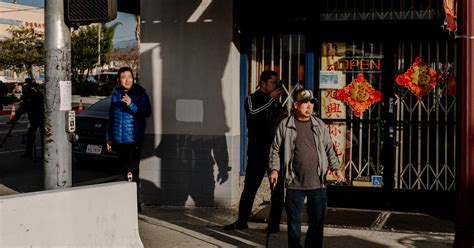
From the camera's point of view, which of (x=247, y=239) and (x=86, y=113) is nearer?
(x=247, y=239)

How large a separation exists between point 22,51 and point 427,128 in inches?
1904

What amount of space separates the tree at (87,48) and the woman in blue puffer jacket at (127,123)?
4563 centimetres

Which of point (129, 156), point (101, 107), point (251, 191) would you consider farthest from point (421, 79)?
point (101, 107)

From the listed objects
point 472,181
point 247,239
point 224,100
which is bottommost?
point 247,239

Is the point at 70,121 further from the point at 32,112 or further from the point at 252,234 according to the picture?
the point at 32,112

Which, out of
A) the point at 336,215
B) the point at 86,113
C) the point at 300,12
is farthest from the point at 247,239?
the point at 86,113

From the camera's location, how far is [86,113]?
45.8 ft

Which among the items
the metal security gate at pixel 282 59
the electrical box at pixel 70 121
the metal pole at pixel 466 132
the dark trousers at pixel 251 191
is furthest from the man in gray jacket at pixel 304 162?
the metal security gate at pixel 282 59

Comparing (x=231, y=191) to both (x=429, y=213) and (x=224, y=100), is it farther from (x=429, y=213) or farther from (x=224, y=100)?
(x=429, y=213)

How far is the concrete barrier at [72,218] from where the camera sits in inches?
212

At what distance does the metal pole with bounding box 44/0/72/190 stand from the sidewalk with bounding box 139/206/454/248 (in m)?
1.74

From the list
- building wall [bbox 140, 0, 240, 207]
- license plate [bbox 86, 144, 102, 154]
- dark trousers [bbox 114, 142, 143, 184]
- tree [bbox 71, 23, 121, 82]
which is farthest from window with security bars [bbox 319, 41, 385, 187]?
tree [bbox 71, 23, 121, 82]

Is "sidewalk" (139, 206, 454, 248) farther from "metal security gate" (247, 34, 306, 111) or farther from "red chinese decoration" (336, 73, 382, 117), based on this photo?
"metal security gate" (247, 34, 306, 111)

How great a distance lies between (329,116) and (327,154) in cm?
300
